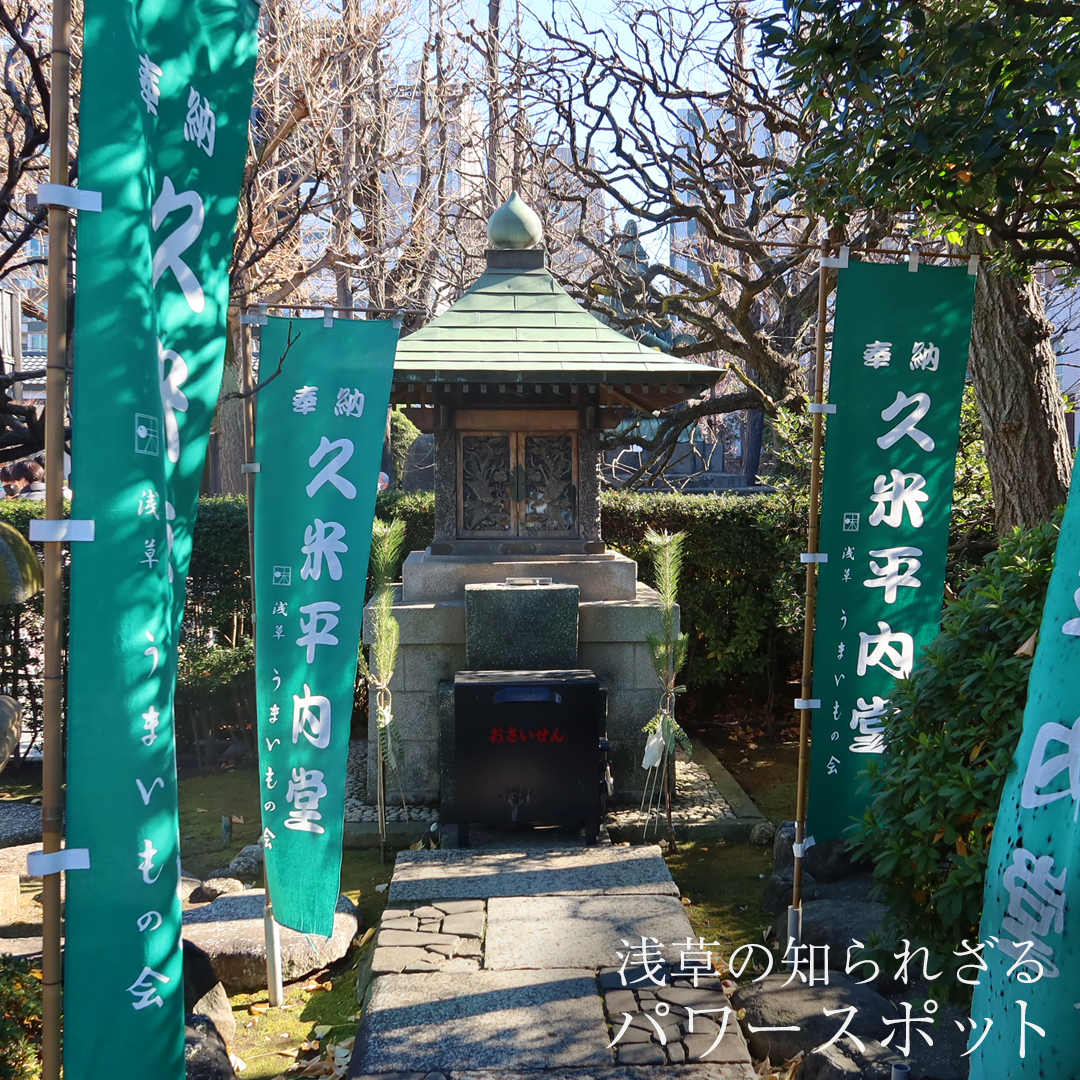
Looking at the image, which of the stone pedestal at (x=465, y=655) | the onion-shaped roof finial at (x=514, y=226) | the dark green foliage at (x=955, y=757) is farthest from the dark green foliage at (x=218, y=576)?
the dark green foliage at (x=955, y=757)

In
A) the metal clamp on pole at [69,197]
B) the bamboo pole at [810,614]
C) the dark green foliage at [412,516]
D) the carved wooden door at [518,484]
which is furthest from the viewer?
the dark green foliage at [412,516]

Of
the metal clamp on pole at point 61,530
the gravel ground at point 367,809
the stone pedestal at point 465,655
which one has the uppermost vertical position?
the metal clamp on pole at point 61,530

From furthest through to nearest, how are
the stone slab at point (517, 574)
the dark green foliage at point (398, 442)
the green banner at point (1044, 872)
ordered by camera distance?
1. the dark green foliage at point (398, 442)
2. the stone slab at point (517, 574)
3. the green banner at point (1044, 872)

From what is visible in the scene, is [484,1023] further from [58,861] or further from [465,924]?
A: [58,861]

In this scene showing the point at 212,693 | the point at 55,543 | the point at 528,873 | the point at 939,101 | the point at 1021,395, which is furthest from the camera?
the point at 212,693

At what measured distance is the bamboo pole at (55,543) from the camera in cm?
253

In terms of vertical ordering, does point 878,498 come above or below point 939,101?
below

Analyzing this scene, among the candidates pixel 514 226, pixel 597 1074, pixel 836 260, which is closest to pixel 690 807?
pixel 597 1074

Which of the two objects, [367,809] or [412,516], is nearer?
[367,809]

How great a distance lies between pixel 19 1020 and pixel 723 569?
7.59m

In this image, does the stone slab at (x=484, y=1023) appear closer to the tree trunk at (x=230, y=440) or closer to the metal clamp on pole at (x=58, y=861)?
the metal clamp on pole at (x=58, y=861)

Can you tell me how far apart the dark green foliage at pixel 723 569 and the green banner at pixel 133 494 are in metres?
7.29

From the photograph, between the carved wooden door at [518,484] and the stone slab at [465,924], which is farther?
the carved wooden door at [518,484]

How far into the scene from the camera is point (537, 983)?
14.8 feet
